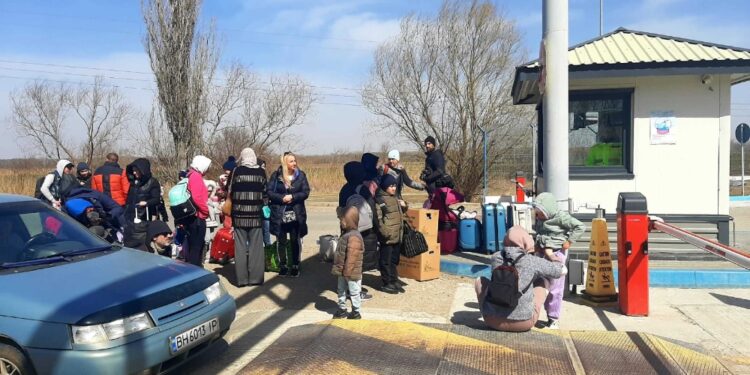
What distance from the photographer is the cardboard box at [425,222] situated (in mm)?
8031

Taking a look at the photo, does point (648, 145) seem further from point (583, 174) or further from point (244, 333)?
point (244, 333)

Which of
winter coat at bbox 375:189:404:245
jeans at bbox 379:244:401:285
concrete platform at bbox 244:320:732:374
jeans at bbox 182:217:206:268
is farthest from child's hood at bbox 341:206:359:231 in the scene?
jeans at bbox 182:217:206:268

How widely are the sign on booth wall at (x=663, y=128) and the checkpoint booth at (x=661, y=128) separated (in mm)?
14

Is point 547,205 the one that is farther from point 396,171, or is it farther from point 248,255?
point 248,255

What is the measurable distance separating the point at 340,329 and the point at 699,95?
6.71 meters

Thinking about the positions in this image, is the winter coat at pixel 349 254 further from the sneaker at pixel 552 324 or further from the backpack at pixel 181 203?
the backpack at pixel 181 203

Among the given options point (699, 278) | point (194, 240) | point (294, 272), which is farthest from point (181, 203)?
point (699, 278)

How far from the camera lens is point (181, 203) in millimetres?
7387

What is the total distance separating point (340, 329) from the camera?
581 cm

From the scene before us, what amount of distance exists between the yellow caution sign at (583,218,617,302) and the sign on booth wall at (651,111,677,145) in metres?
2.93

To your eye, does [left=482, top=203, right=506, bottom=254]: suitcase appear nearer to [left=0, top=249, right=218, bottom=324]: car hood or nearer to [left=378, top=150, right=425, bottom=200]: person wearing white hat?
[left=378, top=150, right=425, bottom=200]: person wearing white hat

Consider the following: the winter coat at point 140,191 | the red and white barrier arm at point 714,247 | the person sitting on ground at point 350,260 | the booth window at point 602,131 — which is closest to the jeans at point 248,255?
the winter coat at point 140,191

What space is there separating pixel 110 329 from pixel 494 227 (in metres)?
6.12

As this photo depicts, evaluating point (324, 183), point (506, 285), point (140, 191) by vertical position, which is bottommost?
point (506, 285)
